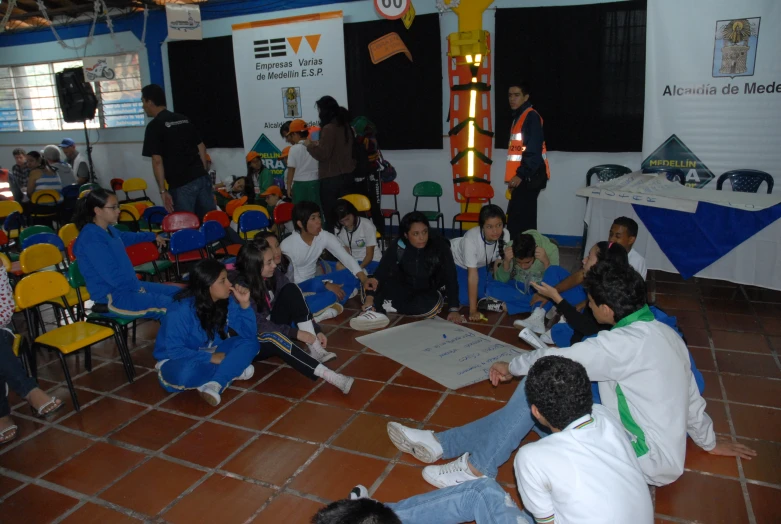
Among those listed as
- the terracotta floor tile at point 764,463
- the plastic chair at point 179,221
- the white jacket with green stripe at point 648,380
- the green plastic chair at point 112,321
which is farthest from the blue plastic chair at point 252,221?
the terracotta floor tile at point 764,463

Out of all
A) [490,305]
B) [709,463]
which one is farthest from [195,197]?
[709,463]

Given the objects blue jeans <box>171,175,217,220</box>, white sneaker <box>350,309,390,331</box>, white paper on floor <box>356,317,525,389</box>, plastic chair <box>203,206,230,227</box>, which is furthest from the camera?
blue jeans <box>171,175,217,220</box>

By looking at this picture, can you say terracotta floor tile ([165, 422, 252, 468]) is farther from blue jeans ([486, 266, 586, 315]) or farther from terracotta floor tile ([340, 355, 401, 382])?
blue jeans ([486, 266, 586, 315])

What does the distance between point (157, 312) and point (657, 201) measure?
3947mm

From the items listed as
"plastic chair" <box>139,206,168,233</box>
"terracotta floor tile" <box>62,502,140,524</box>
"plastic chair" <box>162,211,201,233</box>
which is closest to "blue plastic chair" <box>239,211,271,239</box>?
"plastic chair" <box>162,211,201,233</box>

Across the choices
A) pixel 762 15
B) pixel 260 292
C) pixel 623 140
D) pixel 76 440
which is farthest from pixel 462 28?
pixel 76 440

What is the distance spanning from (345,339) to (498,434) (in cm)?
199

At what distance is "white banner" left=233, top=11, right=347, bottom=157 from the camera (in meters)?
7.13

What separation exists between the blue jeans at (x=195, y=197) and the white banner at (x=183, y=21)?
10.6 ft

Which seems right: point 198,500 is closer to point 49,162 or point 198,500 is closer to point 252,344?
point 252,344

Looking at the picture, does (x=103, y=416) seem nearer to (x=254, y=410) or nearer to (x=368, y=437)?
(x=254, y=410)

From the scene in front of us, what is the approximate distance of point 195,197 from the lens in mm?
5457

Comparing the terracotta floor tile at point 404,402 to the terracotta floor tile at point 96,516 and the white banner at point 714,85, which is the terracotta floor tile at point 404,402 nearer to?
the terracotta floor tile at point 96,516

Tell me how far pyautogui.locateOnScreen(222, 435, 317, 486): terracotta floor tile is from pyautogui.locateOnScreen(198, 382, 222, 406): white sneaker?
457 millimetres
